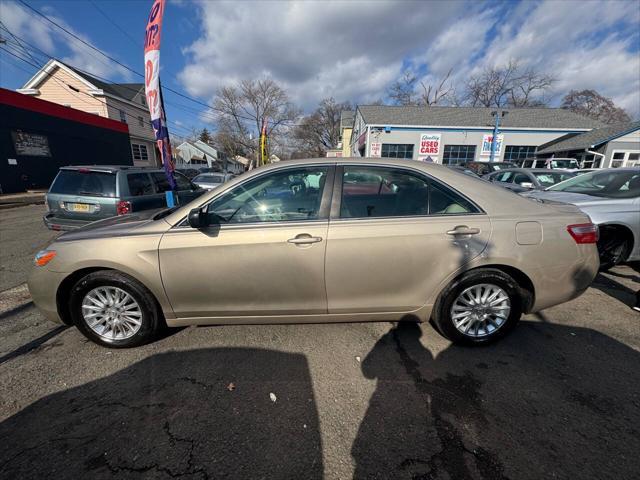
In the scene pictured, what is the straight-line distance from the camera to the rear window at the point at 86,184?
201 inches

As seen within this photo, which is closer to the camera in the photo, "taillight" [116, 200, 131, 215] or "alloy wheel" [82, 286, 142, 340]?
"alloy wheel" [82, 286, 142, 340]

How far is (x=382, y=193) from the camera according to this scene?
8.61 ft

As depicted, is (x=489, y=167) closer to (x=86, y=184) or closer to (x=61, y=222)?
(x=86, y=184)

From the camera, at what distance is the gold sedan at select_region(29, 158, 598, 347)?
2377mm

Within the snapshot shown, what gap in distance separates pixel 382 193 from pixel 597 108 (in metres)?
71.8

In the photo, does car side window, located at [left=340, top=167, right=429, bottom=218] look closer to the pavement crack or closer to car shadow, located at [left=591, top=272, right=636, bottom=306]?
the pavement crack

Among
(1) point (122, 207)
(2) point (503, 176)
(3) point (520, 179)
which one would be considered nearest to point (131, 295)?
(1) point (122, 207)

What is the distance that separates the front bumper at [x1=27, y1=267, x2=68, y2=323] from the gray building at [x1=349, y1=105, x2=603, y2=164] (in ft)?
88.7

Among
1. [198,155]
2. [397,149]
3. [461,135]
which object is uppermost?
[198,155]

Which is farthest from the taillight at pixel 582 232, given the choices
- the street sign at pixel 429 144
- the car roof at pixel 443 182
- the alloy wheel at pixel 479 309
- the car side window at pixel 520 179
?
the street sign at pixel 429 144

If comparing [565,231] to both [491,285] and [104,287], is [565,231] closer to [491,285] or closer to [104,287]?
[491,285]

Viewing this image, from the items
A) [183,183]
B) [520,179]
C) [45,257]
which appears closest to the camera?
[45,257]

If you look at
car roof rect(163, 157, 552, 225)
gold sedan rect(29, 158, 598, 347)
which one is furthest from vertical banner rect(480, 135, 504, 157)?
car roof rect(163, 157, 552, 225)

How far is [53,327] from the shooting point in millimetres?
3016
